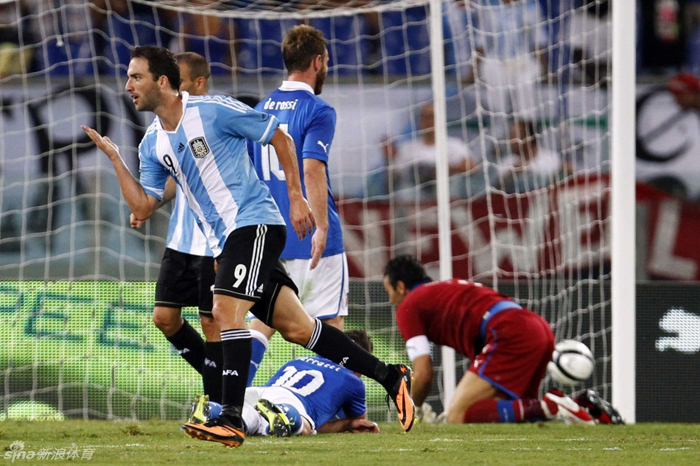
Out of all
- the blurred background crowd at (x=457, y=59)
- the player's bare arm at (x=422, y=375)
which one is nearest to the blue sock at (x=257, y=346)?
the player's bare arm at (x=422, y=375)

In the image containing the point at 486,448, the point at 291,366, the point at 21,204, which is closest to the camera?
the point at 486,448

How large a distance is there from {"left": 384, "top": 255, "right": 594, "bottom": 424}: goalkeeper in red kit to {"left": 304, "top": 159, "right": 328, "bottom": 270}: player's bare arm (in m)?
1.41

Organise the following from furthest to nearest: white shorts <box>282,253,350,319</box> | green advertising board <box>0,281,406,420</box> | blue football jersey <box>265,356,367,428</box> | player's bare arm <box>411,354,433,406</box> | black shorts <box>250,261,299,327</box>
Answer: green advertising board <box>0,281,406,420</box>, player's bare arm <box>411,354,433,406</box>, white shorts <box>282,253,350,319</box>, blue football jersey <box>265,356,367,428</box>, black shorts <box>250,261,299,327</box>

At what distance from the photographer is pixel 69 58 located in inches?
402

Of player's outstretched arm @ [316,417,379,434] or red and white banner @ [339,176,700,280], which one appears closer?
player's outstretched arm @ [316,417,379,434]

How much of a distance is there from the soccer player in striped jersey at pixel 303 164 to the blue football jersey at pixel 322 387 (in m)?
0.18

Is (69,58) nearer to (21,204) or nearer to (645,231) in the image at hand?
(21,204)

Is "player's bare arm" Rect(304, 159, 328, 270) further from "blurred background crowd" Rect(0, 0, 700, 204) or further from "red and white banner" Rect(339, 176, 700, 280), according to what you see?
"blurred background crowd" Rect(0, 0, 700, 204)

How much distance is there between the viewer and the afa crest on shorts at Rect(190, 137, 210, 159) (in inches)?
154

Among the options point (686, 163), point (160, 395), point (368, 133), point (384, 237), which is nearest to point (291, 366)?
point (160, 395)

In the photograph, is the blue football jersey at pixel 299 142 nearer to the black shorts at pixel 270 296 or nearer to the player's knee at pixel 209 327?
the player's knee at pixel 209 327

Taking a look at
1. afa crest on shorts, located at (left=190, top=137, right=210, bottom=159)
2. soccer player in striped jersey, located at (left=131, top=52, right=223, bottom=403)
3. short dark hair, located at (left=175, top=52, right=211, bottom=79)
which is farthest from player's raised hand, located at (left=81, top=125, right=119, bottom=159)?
short dark hair, located at (left=175, top=52, right=211, bottom=79)

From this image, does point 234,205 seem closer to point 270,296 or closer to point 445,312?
point 270,296

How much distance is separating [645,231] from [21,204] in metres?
5.64
